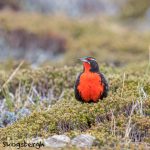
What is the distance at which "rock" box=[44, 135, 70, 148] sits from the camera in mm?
5213

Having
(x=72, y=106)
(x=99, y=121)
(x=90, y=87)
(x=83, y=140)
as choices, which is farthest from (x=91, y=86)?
(x=83, y=140)

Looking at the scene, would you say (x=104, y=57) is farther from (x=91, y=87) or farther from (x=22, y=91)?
(x=91, y=87)

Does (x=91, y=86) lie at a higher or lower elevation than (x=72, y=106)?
higher

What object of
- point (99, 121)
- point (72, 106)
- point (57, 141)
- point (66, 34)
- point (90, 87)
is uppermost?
point (66, 34)

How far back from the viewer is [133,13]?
104ft

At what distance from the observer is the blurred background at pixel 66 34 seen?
18.9 metres

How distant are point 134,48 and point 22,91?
1297 cm

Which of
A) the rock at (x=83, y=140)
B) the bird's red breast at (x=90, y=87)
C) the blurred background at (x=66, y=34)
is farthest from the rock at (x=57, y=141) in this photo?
the blurred background at (x=66, y=34)

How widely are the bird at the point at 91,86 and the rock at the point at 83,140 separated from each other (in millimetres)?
1321

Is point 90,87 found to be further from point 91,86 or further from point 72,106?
point 72,106

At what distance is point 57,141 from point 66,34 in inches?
677

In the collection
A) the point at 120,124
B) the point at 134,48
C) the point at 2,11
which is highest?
the point at 2,11

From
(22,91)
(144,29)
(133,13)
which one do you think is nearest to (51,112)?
(22,91)

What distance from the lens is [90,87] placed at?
6594 mm
